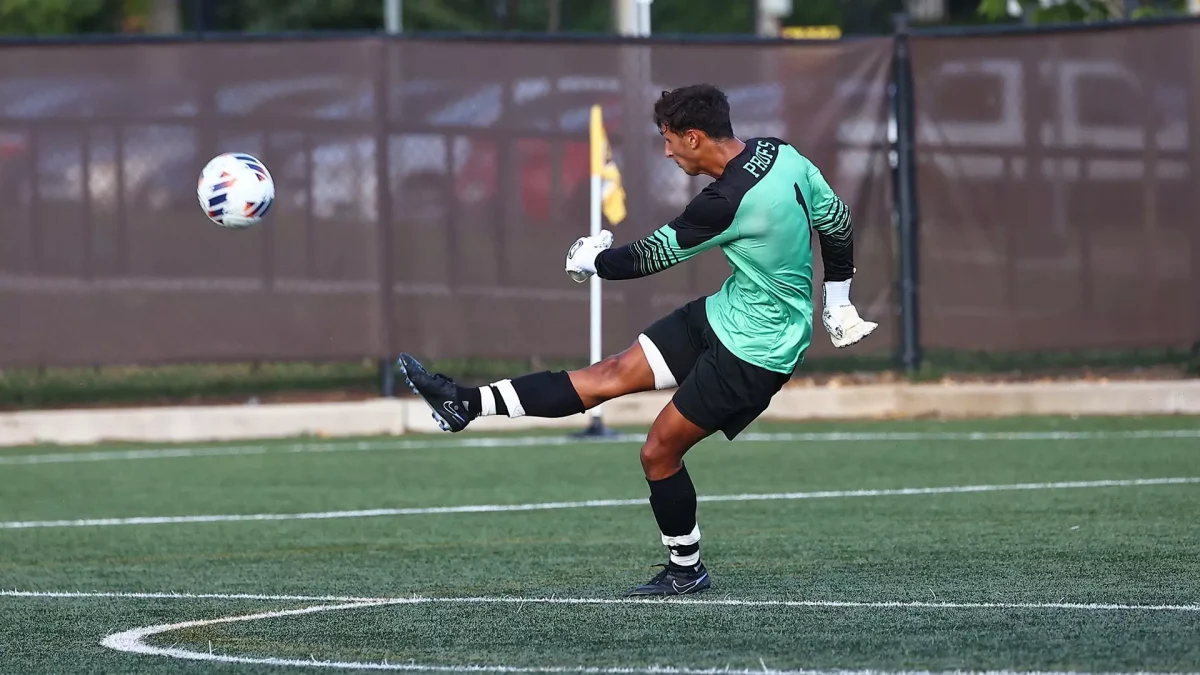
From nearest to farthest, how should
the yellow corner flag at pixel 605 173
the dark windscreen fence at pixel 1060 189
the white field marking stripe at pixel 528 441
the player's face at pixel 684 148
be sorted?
the player's face at pixel 684 148 → the white field marking stripe at pixel 528 441 → the yellow corner flag at pixel 605 173 → the dark windscreen fence at pixel 1060 189

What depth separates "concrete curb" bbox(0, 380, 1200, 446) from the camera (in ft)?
45.1

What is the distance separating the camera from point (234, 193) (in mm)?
8203

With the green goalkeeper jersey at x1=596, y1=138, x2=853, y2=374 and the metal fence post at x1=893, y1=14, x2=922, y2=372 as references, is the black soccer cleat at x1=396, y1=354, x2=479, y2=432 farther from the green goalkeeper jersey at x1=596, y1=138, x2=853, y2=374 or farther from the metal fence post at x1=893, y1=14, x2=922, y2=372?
the metal fence post at x1=893, y1=14, x2=922, y2=372

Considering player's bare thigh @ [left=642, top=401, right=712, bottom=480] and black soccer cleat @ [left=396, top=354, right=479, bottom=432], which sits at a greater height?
black soccer cleat @ [left=396, top=354, right=479, bottom=432]

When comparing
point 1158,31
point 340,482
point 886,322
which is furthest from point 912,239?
point 340,482

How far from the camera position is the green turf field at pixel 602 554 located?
19.4ft

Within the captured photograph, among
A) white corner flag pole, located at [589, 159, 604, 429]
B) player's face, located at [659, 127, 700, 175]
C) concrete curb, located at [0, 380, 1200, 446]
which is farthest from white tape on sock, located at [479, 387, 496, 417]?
concrete curb, located at [0, 380, 1200, 446]

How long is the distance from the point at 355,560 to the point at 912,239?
280 inches

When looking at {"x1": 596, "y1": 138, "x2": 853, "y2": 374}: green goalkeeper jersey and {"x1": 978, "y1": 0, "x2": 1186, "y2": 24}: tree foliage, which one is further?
{"x1": 978, "y1": 0, "x2": 1186, "y2": 24}: tree foliage

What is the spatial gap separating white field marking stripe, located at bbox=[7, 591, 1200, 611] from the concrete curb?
6261mm

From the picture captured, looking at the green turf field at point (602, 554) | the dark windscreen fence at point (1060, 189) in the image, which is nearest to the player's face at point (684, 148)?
the green turf field at point (602, 554)

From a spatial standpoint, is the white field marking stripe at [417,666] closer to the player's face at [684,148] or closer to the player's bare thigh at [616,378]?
the player's bare thigh at [616,378]

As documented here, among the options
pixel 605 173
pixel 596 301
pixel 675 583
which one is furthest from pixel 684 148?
pixel 596 301

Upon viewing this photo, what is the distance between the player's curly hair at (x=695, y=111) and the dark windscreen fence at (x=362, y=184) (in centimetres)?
701
